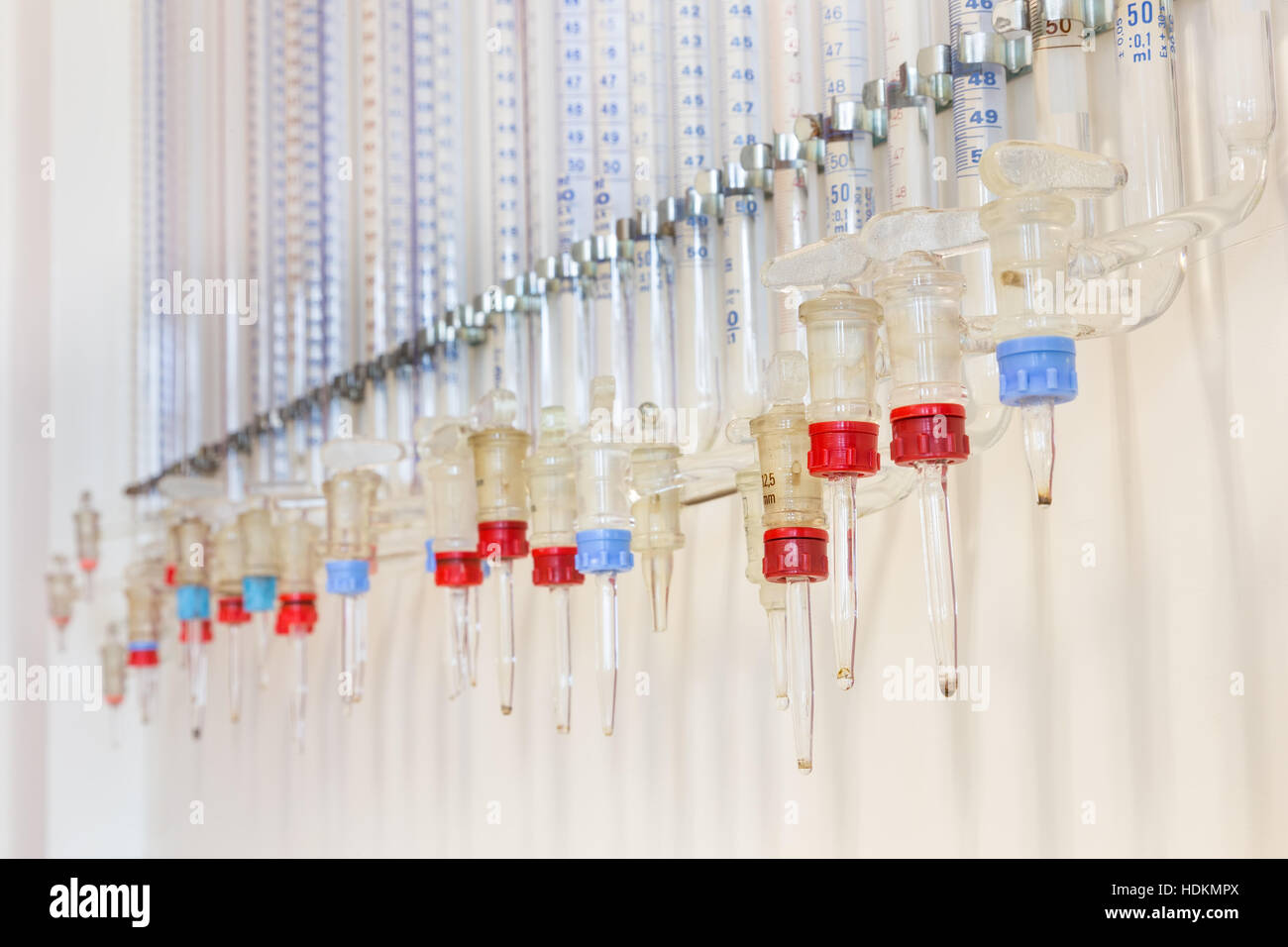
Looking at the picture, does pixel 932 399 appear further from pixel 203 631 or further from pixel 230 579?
pixel 203 631

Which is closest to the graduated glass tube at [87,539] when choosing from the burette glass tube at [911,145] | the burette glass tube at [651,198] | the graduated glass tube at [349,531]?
the graduated glass tube at [349,531]

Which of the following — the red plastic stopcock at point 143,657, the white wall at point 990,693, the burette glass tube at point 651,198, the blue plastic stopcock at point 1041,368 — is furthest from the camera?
the red plastic stopcock at point 143,657

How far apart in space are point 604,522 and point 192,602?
39.3 inches

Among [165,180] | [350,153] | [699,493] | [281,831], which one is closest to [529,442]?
[699,493]

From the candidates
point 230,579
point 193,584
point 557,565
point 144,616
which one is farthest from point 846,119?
point 144,616

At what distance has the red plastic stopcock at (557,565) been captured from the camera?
1216 millimetres

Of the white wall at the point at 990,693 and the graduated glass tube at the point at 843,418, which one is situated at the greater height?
the graduated glass tube at the point at 843,418

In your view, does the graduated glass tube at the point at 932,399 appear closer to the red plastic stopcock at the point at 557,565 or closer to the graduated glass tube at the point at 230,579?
the red plastic stopcock at the point at 557,565

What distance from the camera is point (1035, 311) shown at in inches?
34.8

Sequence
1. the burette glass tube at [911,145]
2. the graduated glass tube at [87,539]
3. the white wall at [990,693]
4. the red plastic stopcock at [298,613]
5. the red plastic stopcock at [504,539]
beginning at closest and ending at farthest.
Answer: the white wall at [990,693], the burette glass tube at [911,145], the red plastic stopcock at [504,539], the red plastic stopcock at [298,613], the graduated glass tube at [87,539]

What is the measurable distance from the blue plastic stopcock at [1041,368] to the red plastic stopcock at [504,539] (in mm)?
519

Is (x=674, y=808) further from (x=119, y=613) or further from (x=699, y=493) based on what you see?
(x=119, y=613)

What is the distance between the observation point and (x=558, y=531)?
1.22 metres

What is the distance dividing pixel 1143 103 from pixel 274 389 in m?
1.37
